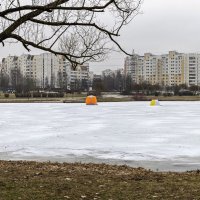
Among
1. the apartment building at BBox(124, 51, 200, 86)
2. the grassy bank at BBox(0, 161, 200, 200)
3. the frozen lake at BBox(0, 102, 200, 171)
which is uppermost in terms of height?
the apartment building at BBox(124, 51, 200, 86)

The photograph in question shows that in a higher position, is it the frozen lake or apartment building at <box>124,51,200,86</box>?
apartment building at <box>124,51,200,86</box>

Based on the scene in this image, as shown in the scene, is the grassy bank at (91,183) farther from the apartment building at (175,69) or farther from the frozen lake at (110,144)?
the apartment building at (175,69)

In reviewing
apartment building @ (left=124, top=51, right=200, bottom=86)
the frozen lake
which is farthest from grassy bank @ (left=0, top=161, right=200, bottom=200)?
apartment building @ (left=124, top=51, right=200, bottom=86)

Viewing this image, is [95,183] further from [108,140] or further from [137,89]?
[137,89]

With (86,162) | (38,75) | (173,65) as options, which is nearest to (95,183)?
(86,162)

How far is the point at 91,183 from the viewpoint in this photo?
24.1 feet

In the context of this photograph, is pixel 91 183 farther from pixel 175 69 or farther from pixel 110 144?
pixel 175 69

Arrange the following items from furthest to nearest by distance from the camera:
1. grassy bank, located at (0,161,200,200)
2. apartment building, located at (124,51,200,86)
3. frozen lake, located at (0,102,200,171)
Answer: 1. apartment building, located at (124,51,200,86)
2. frozen lake, located at (0,102,200,171)
3. grassy bank, located at (0,161,200,200)

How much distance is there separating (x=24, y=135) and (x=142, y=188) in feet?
34.6

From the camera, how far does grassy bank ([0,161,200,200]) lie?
6.26 m

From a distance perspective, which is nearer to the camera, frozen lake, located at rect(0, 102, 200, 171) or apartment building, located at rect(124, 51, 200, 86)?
frozen lake, located at rect(0, 102, 200, 171)

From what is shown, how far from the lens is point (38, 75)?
15575 centimetres

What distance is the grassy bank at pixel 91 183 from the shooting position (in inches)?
246

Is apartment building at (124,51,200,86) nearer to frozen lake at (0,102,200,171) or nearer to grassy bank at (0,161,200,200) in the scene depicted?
frozen lake at (0,102,200,171)
